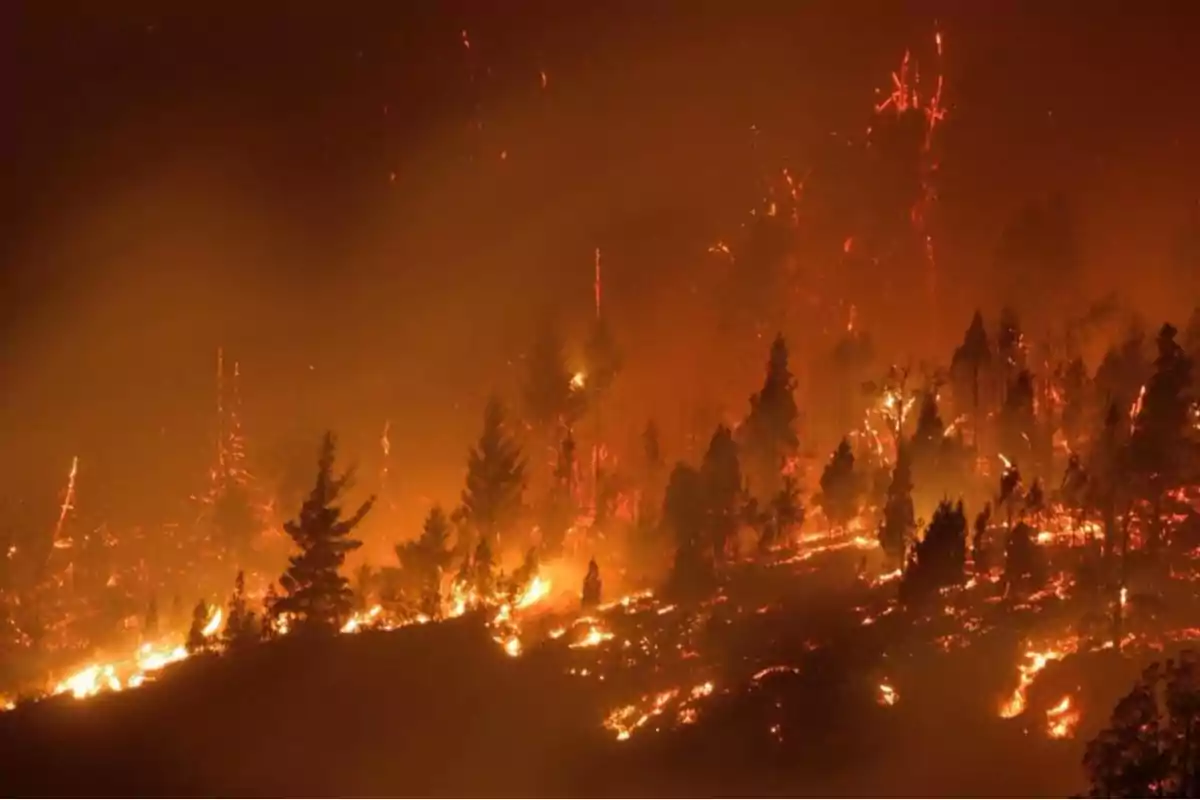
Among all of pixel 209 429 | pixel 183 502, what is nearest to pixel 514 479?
pixel 183 502

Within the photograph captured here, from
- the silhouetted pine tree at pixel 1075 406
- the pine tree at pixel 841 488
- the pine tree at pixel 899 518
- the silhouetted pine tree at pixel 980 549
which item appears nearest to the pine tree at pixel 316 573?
the pine tree at pixel 841 488

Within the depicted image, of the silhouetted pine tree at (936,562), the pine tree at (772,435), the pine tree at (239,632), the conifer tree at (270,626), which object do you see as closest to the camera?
the silhouetted pine tree at (936,562)

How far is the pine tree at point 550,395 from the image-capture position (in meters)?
79.1

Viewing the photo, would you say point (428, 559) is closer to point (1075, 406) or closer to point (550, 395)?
point (550, 395)

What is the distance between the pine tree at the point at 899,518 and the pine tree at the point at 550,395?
32761 mm

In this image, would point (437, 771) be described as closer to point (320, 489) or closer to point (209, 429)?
point (320, 489)

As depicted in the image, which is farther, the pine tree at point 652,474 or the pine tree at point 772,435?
the pine tree at point 652,474

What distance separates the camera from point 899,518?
161 ft

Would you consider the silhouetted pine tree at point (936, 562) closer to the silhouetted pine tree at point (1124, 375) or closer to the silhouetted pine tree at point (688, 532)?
the silhouetted pine tree at point (688, 532)

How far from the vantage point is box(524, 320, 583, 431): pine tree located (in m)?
79.1

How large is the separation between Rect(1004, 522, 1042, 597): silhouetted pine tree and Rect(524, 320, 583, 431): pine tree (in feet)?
130

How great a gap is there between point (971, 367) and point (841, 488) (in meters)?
10.6

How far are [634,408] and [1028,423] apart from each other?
4064 cm

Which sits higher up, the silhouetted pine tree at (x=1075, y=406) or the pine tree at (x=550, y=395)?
the pine tree at (x=550, y=395)
